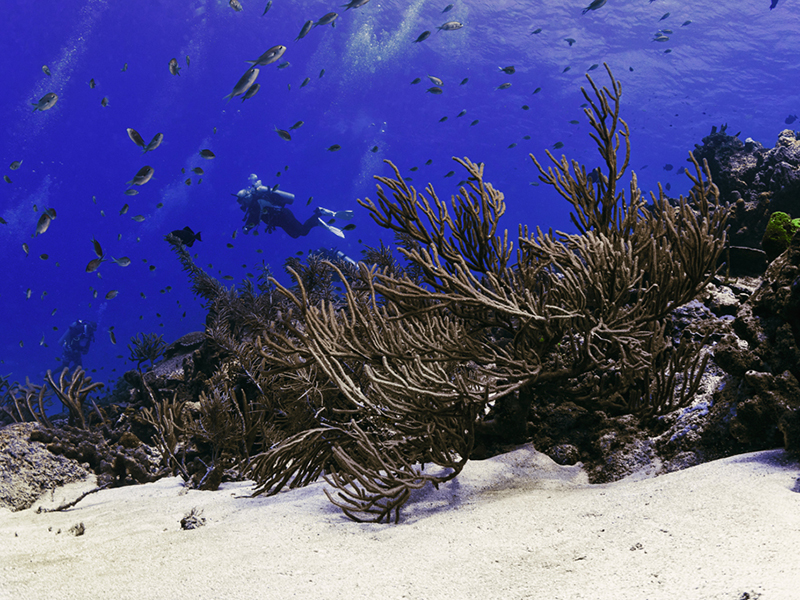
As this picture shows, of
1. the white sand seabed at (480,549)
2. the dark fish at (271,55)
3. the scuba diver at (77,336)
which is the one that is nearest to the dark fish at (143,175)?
the dark fish at (271,55)

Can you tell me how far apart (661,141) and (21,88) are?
93.2 metres

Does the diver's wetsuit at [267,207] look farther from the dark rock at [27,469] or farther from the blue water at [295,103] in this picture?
the dark rock at [27,469]

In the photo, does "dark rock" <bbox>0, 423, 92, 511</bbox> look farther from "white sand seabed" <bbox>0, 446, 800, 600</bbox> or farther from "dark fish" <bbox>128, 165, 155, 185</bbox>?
"dark fish" <bbox>128, 165, 155, 185</bbox>

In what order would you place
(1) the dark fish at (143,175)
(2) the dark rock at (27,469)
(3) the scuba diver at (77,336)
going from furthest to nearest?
(3) the scuba diver at (77,336), (1) the dark fish at (143,175), (2) the dark rock at (27,469)

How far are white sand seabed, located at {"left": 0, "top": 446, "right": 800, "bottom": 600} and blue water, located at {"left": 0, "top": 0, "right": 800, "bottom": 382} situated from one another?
92.5ft

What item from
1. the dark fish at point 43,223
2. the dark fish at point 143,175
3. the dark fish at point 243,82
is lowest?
the dark fish at point 43,223

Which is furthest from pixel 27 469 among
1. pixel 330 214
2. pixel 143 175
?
pixel 330 214

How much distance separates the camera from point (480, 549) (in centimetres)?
178

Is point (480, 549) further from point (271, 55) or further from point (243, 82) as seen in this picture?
point (271, 55)

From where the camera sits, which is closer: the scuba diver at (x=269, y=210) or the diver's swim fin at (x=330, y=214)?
the scuba diver at (x=269, y=210)

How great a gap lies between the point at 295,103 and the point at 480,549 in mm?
74824

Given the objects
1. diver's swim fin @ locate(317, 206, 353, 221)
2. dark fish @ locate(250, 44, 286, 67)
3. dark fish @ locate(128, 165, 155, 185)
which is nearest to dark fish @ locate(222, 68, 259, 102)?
dark fish @ locate(250, 44, 286, 67)

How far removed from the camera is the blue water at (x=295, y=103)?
129 ft

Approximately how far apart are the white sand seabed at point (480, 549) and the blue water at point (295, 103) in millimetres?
28186
